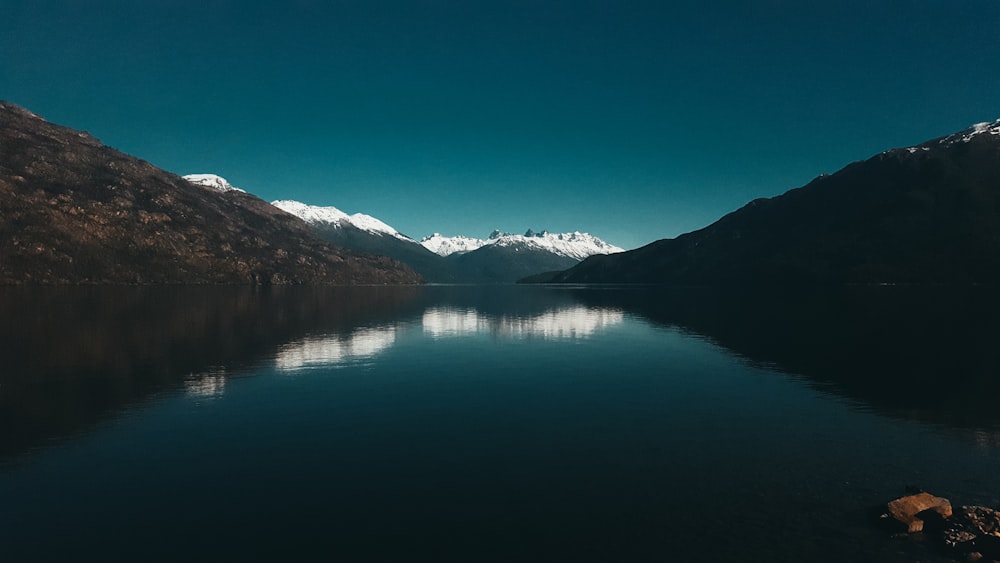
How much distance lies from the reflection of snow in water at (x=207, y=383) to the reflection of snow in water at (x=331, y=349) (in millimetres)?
8257

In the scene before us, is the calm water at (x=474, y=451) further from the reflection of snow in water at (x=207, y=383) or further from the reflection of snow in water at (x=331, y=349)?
the reflection of snow in water at (x=331, y=349)

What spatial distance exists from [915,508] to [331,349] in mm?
80327

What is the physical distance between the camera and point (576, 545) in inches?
→ 971

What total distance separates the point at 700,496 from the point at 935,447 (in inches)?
971

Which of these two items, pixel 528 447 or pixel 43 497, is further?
pixel 528 447

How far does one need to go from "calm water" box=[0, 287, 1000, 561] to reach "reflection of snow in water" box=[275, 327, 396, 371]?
1.05 metres

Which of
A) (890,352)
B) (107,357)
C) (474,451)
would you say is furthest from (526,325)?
(474,451)

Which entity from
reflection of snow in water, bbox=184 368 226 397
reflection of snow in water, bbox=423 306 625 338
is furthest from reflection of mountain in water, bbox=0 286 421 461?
reflection of snow in water, bbox=423 306 625 338

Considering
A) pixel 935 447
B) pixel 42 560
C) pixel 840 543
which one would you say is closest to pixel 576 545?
pixel 840 543

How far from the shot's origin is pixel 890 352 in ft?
286

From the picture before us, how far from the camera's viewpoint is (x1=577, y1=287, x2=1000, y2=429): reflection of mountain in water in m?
54.6

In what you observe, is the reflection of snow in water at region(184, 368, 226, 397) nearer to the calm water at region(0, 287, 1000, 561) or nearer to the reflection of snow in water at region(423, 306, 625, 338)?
the calm water at region(0, 287, 1000, 561)

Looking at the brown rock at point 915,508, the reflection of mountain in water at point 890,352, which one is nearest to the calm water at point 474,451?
the reflection of mountain in water at point 890,352

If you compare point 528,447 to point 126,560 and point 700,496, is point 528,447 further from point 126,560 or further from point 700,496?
point 126,560
